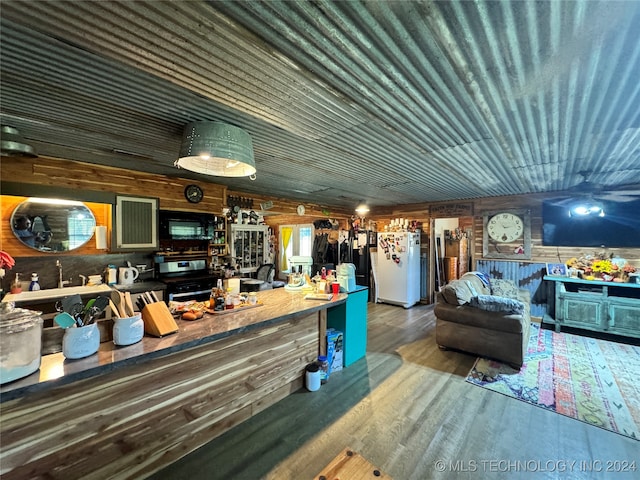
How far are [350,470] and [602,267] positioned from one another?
17.4ft

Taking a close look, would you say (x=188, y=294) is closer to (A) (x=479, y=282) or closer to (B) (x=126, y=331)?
(B) (x=126, y=331)

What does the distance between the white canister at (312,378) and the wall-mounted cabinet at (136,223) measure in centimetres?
273

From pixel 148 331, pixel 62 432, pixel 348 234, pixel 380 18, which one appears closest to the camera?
pixel 380 18

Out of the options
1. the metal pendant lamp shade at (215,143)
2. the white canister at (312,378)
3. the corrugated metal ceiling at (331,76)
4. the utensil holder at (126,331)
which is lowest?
the white canister at (312,378)

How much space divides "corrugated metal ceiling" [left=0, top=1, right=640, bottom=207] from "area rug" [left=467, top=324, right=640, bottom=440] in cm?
241

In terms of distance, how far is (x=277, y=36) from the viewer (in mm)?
1183

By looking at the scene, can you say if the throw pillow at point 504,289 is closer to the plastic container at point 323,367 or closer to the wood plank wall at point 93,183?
the plastic container at point 323,367

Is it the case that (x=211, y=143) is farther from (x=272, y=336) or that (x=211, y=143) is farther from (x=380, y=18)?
(x=272, y=336)

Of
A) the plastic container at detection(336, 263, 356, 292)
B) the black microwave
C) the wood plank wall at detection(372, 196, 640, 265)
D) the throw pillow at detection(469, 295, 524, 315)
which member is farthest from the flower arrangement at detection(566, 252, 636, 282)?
the black microwave

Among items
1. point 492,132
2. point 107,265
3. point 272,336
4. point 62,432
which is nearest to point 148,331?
point 62,432

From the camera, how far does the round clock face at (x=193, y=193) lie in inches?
159

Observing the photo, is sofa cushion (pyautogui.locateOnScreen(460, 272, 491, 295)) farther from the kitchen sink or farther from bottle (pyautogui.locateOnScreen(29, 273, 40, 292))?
bottle (pyautogui.locateOnScreen(29, 273, 40, 292))

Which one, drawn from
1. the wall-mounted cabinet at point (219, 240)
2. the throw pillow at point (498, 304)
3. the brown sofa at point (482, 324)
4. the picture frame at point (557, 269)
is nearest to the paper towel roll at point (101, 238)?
the wall-mounted cabinet at point (219, 240)

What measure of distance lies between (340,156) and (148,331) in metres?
2.29
